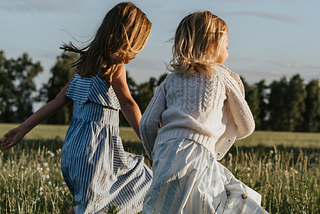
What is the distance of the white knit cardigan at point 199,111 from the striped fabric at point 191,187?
3.3 inches

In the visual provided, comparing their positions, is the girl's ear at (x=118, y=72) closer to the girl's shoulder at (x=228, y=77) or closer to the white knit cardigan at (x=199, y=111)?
the white knit cardigan at (x=199, y=111)

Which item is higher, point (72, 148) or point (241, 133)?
point (241, 133)

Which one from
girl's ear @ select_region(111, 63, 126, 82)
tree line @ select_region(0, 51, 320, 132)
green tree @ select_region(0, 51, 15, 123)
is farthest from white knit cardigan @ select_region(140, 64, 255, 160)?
green tree @ select_region(0, 51, 15, 123)

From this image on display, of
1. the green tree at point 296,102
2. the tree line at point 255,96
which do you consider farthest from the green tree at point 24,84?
the green tree at point 296,102

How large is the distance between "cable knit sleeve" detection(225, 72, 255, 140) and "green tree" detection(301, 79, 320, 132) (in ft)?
206

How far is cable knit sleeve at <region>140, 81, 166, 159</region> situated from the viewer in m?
2.24

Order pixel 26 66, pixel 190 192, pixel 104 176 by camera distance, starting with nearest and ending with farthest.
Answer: pixel 190 192
pixel 104 176
pixel 26 66

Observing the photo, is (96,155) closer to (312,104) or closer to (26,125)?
(26,125)

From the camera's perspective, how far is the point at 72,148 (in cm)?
259

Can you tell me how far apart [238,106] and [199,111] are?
1.03ft

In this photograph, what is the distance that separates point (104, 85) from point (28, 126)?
771 mm

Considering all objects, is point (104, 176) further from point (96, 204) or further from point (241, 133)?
point (241, 133)

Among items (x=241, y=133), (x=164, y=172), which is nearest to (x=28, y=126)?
(x=164, y=172)

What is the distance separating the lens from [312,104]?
210ft
